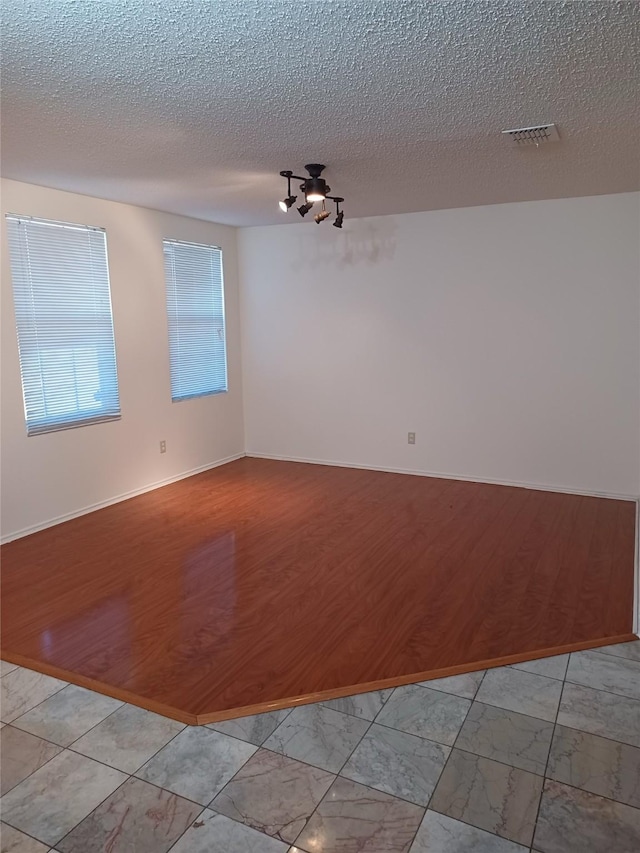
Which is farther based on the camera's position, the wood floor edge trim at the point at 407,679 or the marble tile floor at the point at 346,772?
the wood floor edge trim at the point at 407,679

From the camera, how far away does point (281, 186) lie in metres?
3.93

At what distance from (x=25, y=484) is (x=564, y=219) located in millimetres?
4485

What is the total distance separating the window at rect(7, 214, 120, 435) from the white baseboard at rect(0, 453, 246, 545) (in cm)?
66

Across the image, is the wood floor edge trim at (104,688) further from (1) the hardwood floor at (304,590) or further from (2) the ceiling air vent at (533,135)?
(2) the ceiling air vent at (533,135)

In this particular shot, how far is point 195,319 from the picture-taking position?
5441 mm

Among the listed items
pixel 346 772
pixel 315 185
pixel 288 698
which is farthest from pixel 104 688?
pixel 315 185

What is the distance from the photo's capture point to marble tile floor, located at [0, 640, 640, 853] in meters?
1.64

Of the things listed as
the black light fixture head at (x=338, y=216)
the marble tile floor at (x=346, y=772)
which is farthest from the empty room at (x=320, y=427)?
the black light fixture head at (x=338, y=216)

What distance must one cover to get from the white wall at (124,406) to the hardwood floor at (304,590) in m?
0.25

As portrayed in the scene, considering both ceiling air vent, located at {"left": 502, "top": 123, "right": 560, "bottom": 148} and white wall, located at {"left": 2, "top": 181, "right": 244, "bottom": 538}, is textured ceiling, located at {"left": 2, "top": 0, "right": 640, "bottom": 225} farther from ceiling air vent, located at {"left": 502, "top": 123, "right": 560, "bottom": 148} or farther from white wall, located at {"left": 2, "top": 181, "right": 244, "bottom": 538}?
white wall, located at {"left": 2, "top": 181, "right": 244, "bottom": 538}

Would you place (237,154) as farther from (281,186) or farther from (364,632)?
(364,632)

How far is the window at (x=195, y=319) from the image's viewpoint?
5.16 meters

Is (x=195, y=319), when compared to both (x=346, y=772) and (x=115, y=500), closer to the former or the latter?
(x=115, y=500)

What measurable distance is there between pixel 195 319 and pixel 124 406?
1202 millimetres
